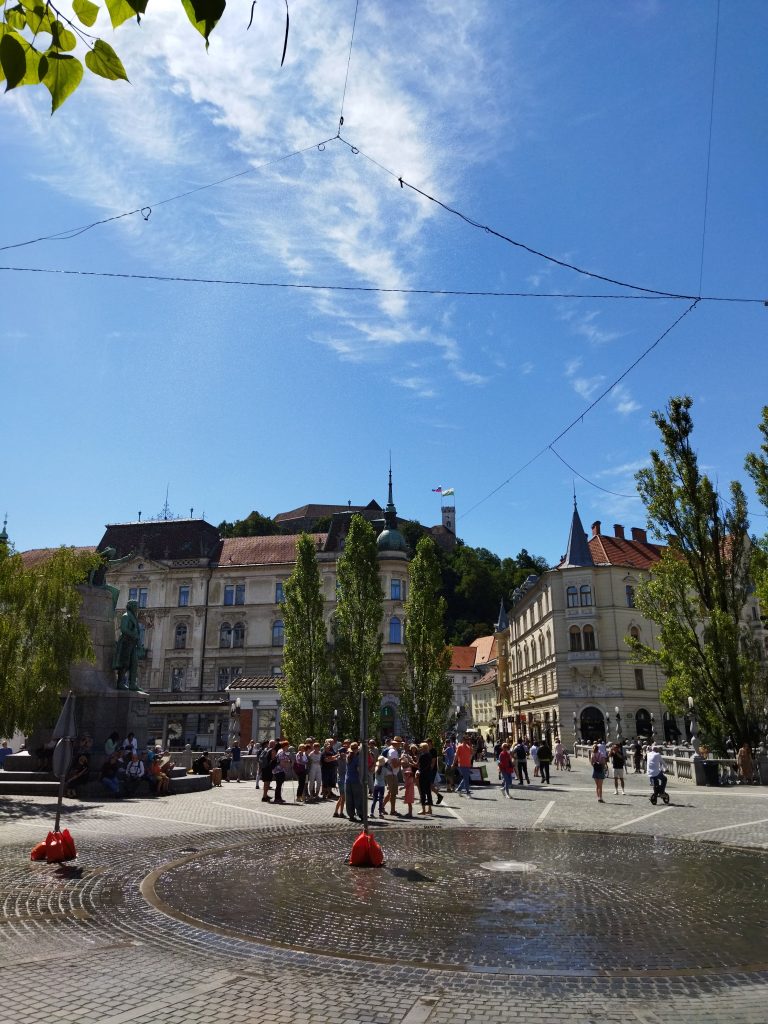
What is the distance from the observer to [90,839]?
12625mm

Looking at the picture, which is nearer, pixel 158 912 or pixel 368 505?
pixel 158 912

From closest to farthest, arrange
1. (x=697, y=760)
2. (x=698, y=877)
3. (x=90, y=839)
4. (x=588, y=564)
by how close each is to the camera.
Result: (x=698, y=877)
(x=90, y=839)
(x=697, y=760)
(x=588, y=564)

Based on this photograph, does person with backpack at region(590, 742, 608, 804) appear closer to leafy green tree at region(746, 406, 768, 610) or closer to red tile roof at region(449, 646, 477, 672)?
leafy green tree at region(746, 406, 768, 610)

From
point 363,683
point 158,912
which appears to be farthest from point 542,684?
point 158,912

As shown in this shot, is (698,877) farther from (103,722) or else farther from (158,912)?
(103,722)

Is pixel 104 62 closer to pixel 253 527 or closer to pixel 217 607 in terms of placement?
pixel 217 607

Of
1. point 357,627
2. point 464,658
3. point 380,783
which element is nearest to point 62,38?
point 380,783

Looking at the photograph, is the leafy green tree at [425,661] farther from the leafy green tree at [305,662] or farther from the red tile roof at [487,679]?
the red tile roof at [487,679]

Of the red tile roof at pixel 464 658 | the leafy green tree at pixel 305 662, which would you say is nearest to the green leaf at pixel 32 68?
the leafy green tree at pixel 305 662

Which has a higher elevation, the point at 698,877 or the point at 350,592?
the point at 350,592

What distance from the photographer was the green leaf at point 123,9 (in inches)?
99.7

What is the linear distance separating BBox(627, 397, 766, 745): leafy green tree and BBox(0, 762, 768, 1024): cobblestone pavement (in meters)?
15.1

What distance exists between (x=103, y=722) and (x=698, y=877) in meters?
19.7

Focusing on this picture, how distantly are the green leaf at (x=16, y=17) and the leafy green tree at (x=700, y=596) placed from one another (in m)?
29.5
